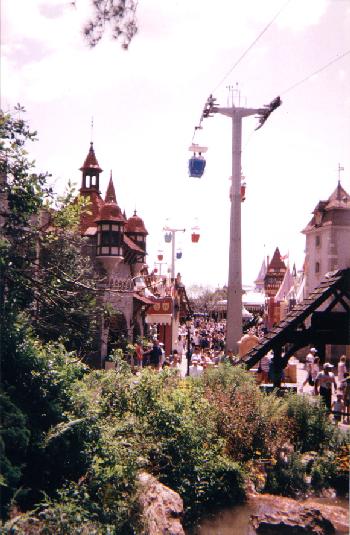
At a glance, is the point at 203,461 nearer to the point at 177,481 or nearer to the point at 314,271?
the point at 177,481

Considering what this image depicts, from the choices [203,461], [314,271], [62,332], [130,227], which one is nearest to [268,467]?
[203,461]

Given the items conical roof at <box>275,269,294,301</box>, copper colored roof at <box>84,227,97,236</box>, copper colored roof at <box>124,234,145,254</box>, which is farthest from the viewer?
conical roof at <box>275,269,294,301</box>

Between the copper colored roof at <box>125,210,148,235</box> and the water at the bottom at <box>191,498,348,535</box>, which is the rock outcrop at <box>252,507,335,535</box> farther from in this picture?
the copper colored roof at <box>125,210,148,235</box>

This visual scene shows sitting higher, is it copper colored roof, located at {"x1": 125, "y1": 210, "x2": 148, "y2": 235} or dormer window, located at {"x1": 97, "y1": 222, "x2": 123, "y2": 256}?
copper colored roof, located at {"x1": 125, "y1": 210, "x2": 148, "y2": 235}

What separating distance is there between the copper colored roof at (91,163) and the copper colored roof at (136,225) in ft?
14.1

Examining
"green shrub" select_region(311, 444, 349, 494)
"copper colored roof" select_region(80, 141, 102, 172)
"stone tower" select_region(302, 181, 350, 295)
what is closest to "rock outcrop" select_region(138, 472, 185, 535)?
"green shrub" select_region(311, 444, 349, 494)

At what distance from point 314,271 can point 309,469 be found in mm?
31098

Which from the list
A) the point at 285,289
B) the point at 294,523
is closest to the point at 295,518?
the point at 294,523

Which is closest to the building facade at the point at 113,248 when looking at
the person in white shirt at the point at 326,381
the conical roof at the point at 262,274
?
the person in white shirt at the point at 326,381

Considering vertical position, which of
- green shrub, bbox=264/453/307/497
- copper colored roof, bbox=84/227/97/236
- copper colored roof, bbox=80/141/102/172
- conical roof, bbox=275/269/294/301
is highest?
copper colored roof, bbox=80/141/102/172

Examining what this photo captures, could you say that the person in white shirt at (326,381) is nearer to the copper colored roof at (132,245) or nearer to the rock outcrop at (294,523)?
the rock outcrop at (294,523)

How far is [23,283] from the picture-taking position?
24.8ft

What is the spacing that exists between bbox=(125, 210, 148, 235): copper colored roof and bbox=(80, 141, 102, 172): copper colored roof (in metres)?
4.29

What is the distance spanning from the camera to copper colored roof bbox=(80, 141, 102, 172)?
30.6 m
